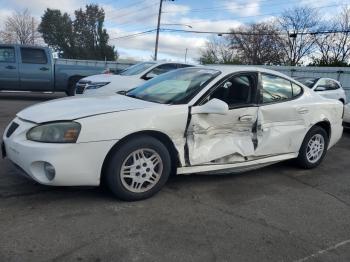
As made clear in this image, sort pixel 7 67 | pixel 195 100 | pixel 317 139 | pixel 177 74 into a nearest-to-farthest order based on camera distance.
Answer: pixel 195 100 < pixel 177 74 < pixel 317 139 < pixel 7 67

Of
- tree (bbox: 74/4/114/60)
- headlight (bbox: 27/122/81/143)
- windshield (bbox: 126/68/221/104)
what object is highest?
tree (bbox: 74/4/114/60)

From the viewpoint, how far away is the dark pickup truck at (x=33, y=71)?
11.5 metres

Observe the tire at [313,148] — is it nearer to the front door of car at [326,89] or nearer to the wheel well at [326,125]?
the wheel well at [326,125]

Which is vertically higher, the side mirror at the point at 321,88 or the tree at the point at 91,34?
the tree at the point at 91,34

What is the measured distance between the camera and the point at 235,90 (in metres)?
4.61

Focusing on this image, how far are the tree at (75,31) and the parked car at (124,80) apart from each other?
5600 cm

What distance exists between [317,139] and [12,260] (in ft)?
14.6

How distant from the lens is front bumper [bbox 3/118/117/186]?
3.40 meters

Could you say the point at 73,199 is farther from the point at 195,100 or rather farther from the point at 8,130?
the point at 195,100

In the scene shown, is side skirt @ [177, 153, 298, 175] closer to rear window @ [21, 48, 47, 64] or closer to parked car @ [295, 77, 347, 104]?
parked car @ [295, 77, 347, 104]

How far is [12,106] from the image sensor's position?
10.4 m

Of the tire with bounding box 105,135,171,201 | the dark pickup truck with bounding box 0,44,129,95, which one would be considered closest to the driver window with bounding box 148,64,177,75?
the dark pickup truck with bounding box 0,44,129,95

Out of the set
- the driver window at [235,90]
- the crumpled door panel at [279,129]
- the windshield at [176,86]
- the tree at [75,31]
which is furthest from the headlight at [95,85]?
the tree at [75,31]

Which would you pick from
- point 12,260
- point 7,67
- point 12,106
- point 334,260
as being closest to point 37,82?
point 7,67
